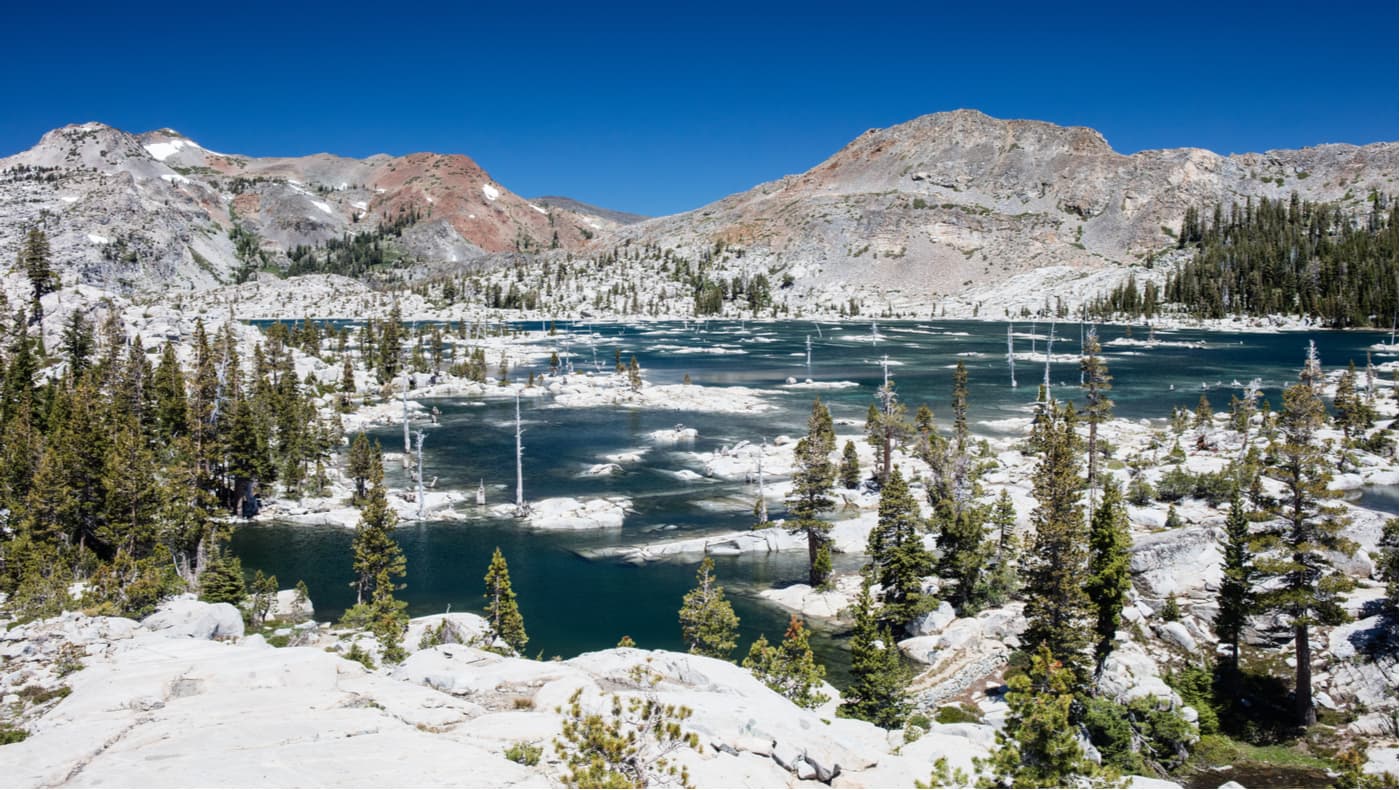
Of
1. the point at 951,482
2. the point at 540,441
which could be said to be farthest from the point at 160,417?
the point at 951,482

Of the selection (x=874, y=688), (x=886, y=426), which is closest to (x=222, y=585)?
(x=874, y=688)

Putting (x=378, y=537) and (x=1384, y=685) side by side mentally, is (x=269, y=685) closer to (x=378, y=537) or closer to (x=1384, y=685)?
(x=378, y=537)

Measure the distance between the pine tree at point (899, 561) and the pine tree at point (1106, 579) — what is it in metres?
8.87

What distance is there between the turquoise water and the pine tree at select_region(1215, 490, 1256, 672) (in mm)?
17242

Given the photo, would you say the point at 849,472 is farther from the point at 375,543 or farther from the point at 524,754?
the point at 524,754

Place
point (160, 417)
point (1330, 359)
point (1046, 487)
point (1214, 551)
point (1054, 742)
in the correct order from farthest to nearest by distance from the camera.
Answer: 1. point (1330, 359)
2. point (160, 417)
3. point (1214, 551)
4. point (1046, 487)
5. point (1054, 742)

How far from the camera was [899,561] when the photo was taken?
4316 cm

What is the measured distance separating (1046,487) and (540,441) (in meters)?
66.2

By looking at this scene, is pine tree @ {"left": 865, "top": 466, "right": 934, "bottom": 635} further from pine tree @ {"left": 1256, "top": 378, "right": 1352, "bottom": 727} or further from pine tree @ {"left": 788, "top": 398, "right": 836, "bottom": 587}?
pine tree @ {"left": 1256, "top": 378, "right": 1352, "bottom": 727}

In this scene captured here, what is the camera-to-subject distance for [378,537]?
45.8 meters

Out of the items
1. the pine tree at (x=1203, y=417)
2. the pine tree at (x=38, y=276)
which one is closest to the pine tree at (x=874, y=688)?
the pine tree at (x=1203, y=417)

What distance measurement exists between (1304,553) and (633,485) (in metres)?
52.3

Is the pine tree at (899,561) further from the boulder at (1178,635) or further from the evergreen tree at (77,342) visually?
the evergreen tree at (77,342)

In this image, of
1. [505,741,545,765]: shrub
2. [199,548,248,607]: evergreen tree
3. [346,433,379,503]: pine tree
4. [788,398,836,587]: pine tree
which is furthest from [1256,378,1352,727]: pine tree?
[346,433,379,503]: pine tree
